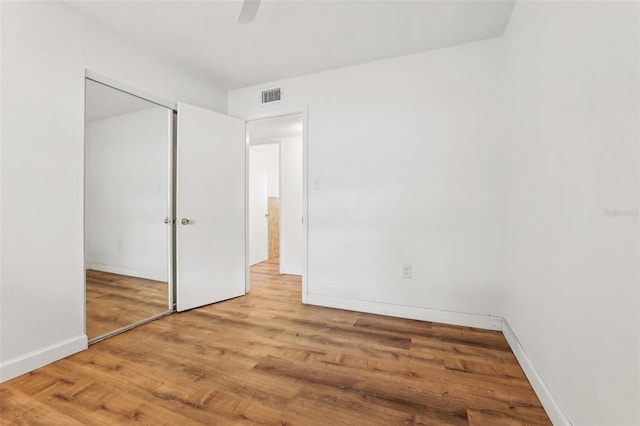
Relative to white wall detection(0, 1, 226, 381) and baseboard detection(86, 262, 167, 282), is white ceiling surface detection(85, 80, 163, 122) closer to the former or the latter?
white wall detection(0, 1, 226, 381)

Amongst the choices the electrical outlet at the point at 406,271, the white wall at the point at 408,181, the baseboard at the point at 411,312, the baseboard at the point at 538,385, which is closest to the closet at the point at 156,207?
the white wall at the point at 408,181

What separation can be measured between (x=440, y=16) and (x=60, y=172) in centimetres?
287

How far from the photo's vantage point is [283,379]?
1.64m

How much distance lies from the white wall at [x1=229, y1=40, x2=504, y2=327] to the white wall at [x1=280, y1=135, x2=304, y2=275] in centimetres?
148

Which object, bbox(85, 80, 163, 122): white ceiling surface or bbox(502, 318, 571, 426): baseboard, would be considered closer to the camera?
bbox(502, 318, 571, 426): baseboard

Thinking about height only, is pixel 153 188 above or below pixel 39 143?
below

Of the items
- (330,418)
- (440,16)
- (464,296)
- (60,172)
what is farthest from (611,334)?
(60,172)

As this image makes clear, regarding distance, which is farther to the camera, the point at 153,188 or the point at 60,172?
the point at 153,188

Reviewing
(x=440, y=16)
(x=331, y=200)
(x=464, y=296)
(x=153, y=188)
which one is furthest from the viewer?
(x=331, y=200)

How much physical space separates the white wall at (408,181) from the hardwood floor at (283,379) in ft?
1.31

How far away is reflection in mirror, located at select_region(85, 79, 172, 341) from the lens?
83.8 inches

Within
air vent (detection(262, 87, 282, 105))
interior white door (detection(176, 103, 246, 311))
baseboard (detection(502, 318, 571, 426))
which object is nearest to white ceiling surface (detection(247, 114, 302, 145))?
air vent (detection(262, 87, 282, 105))

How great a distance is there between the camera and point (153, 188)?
2.60 m

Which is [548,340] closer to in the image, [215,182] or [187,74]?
[215,182]
